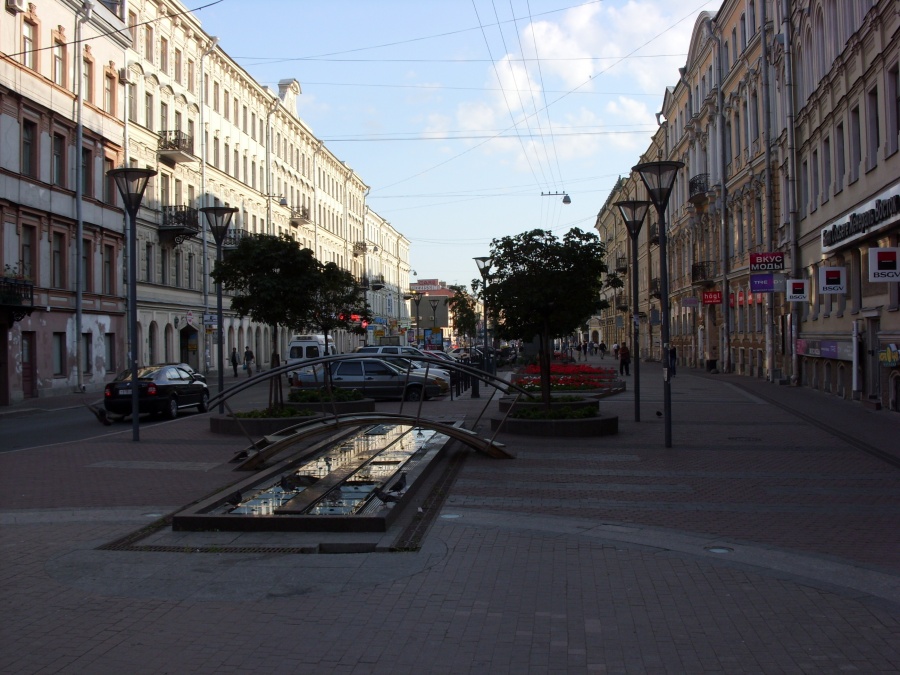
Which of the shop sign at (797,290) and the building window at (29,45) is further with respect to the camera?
the building window at (29,45)

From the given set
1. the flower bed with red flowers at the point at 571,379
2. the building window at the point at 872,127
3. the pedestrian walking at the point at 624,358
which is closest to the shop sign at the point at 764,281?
the flower bed with red flowers at the point at 571,379

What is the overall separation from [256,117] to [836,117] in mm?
43248

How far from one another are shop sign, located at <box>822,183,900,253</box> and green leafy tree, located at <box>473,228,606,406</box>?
6.56m

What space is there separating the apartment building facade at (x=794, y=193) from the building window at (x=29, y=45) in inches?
1052

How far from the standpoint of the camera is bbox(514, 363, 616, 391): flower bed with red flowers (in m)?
28.2

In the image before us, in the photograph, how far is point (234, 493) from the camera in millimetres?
9906

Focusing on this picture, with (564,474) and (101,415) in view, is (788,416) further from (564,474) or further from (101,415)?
(101,415)

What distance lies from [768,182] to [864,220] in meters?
13.6

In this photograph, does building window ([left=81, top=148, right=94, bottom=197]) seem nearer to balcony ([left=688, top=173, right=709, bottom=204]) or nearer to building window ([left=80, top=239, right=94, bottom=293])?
building window ([left=80, top=239, right=94, bottom=293])

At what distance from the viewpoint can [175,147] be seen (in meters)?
44.7

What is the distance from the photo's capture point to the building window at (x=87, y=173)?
119 feet

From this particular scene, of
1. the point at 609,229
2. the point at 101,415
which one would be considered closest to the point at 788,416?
the point at 101,415

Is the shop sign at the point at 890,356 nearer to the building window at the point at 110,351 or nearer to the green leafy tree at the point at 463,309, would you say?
the building window at the point at 110,351

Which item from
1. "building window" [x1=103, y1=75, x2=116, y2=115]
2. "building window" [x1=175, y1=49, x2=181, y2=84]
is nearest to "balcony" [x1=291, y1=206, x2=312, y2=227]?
"building window" [x1=175, y1=49, x2=181, y2=84]
